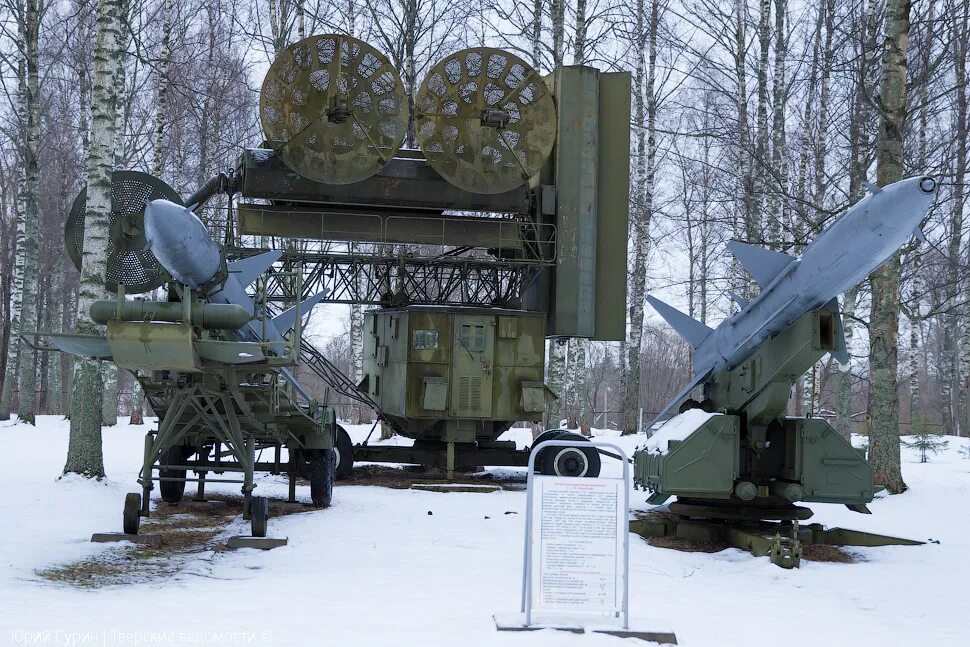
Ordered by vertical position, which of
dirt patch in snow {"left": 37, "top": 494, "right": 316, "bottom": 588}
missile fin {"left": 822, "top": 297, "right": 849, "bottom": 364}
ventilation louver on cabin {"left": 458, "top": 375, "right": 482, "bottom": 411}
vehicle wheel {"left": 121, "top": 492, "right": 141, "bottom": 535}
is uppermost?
missile fin {"left": 822, "top": 297, "right": 849, "bottom": 364}

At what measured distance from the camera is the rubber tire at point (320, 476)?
11.4 metres

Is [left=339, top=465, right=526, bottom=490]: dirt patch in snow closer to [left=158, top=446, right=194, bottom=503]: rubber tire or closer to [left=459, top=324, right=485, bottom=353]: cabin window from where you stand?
[left=459, top=324, right=485, bottom=353]: cabin window

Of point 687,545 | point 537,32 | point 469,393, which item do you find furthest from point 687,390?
point 537,32

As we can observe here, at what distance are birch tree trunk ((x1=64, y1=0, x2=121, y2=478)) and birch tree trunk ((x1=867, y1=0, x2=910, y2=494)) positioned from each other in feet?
30.5

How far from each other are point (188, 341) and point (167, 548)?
1934mm

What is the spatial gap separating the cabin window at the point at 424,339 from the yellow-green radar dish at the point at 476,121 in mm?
2091

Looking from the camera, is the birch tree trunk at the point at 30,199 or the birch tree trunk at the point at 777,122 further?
the birch tree trunk at the point at 30,199

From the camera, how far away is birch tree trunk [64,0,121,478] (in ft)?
36.8

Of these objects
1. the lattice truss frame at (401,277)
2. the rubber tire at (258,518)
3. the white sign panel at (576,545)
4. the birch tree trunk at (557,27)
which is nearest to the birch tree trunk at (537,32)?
the birch tree trunk at (557,27)

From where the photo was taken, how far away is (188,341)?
25.8 ft

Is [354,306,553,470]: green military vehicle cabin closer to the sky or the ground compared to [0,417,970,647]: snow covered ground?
closer to the sky

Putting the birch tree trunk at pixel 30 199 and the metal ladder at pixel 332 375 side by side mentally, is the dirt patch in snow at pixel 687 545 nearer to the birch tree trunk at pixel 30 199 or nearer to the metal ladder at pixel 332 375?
the metal ladder at pixel 332 375

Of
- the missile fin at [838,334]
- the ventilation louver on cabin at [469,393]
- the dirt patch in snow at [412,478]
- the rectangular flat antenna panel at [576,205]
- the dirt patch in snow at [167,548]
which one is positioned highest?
the rectangular flat antenna panel at [576,205]

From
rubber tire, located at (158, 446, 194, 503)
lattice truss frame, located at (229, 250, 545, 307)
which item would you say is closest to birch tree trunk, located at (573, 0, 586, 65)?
lattice truss frame, located at (229, 250, 545, 307)
